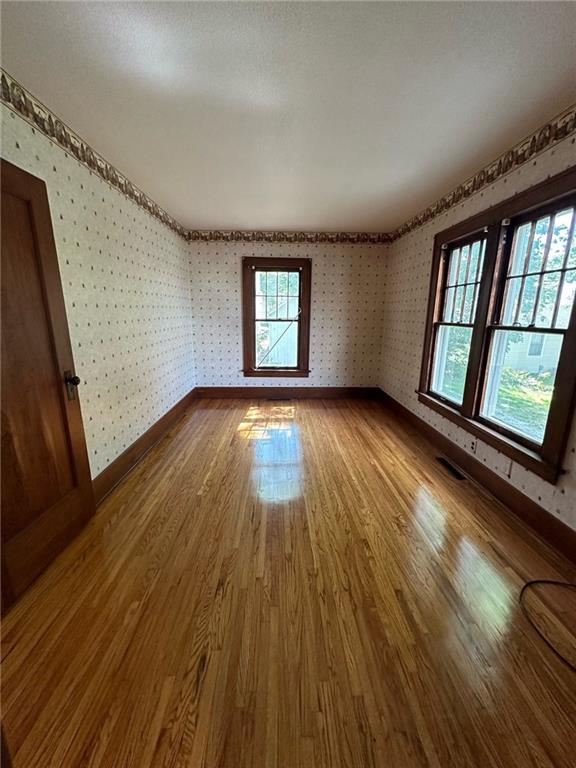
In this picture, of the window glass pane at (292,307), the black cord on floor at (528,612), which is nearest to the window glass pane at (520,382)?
the black cord on floor at (528,612)

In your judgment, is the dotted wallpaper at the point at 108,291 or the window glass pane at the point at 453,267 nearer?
the dotted wallpaper at the point at 108,291

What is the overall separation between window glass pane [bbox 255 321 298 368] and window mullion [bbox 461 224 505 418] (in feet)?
8.75

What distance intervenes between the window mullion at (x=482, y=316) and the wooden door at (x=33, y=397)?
120 inches

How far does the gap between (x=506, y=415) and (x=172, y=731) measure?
2.72 metres

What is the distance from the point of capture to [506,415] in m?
2.40

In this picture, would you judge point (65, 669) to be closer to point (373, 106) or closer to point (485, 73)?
point (373, 106)

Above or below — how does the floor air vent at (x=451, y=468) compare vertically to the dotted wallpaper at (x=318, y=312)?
below

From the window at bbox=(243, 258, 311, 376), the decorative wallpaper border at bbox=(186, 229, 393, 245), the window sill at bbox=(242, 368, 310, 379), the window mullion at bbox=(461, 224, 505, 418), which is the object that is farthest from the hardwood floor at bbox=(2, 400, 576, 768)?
the decorative wallpaper border at bbox=(186, 229, 393, 245)

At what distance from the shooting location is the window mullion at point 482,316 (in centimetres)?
237

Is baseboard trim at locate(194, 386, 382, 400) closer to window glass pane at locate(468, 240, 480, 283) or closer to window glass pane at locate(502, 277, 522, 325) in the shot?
window glass pane at locate(468, 240, 480, 283)

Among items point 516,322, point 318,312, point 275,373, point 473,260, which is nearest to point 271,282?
point 318,312

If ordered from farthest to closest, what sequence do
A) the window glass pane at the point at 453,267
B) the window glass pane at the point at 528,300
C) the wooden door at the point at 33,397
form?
the window glass pane at the point at 453,267, the window glass pane at the point at 528,300, the wooden door at the point at 33,397

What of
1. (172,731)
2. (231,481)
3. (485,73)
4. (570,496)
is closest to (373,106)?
(485,73)

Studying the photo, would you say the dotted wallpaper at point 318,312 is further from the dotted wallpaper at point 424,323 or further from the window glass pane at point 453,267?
the window glass pane at point 453,267
